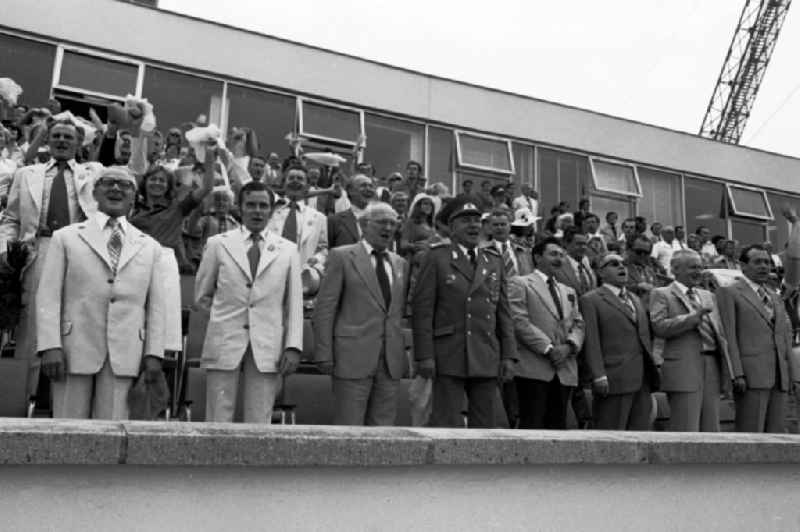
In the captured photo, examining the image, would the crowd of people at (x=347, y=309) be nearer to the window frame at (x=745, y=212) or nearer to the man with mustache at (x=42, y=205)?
the man with mustache at (x=42, y=205)

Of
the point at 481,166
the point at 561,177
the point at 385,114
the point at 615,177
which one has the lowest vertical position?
the point at 481,166

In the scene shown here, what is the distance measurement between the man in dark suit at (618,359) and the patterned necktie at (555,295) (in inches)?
7.7

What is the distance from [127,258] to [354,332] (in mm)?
1473

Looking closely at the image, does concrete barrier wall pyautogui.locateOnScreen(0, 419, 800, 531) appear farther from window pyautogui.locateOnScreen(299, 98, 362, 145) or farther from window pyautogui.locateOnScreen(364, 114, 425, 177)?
window pyautogui.locateOnScreen(364, 114, 425, 177)

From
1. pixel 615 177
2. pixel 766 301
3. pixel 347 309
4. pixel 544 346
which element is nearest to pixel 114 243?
pixel 347 309

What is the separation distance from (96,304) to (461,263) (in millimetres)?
2385

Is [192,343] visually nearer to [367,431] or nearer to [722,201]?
[367,431]

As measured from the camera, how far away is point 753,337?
6500mm

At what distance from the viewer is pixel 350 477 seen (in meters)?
3.10

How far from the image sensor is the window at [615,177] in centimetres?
1652

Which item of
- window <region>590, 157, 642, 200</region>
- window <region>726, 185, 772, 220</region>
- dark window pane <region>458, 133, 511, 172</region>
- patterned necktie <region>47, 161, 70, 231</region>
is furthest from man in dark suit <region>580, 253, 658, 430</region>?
window <region>726, 185, 772, 220</region>

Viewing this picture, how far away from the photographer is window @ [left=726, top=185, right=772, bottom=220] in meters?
18.2

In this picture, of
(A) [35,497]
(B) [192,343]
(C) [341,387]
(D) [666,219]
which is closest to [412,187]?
(B) [192,343]

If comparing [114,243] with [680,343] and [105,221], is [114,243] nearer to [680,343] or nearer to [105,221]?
[105,221]
